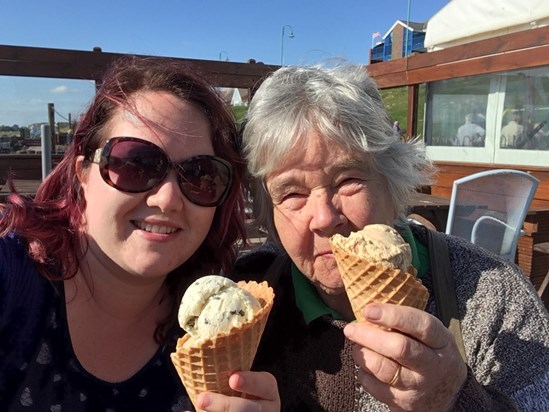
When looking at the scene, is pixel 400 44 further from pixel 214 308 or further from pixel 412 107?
pixel 214 308

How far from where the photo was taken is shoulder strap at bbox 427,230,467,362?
1.83 metres

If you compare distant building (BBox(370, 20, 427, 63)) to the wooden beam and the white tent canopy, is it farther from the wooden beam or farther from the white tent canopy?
the wooden beam

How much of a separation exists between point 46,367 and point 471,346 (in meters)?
1.58

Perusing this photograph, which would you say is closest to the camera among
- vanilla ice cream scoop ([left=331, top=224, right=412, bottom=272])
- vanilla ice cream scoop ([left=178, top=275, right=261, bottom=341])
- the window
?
vanilla ice cream scoop ([left=178, top=275, right=261, bottom=341])

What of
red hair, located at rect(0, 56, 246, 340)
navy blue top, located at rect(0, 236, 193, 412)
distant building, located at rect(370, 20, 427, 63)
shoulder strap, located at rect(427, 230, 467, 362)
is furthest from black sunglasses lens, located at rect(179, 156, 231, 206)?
distant building, located at rect(370, 20, 427, 63)

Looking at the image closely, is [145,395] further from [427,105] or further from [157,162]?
[427,105]

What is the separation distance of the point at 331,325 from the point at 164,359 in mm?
687

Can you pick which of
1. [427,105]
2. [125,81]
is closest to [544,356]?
[125,81]

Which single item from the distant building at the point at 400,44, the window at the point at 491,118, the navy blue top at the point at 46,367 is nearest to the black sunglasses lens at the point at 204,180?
the navy blue top at the point at 46,367

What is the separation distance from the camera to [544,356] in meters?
1.77

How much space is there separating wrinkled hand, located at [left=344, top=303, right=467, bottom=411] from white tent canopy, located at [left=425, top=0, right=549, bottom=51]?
5.90 metres

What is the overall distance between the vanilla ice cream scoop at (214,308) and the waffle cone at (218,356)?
22 millimetres

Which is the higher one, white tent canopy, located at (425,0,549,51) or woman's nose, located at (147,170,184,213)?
white tent canopy, located at (425,0,549,51)

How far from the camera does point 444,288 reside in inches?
75.9
